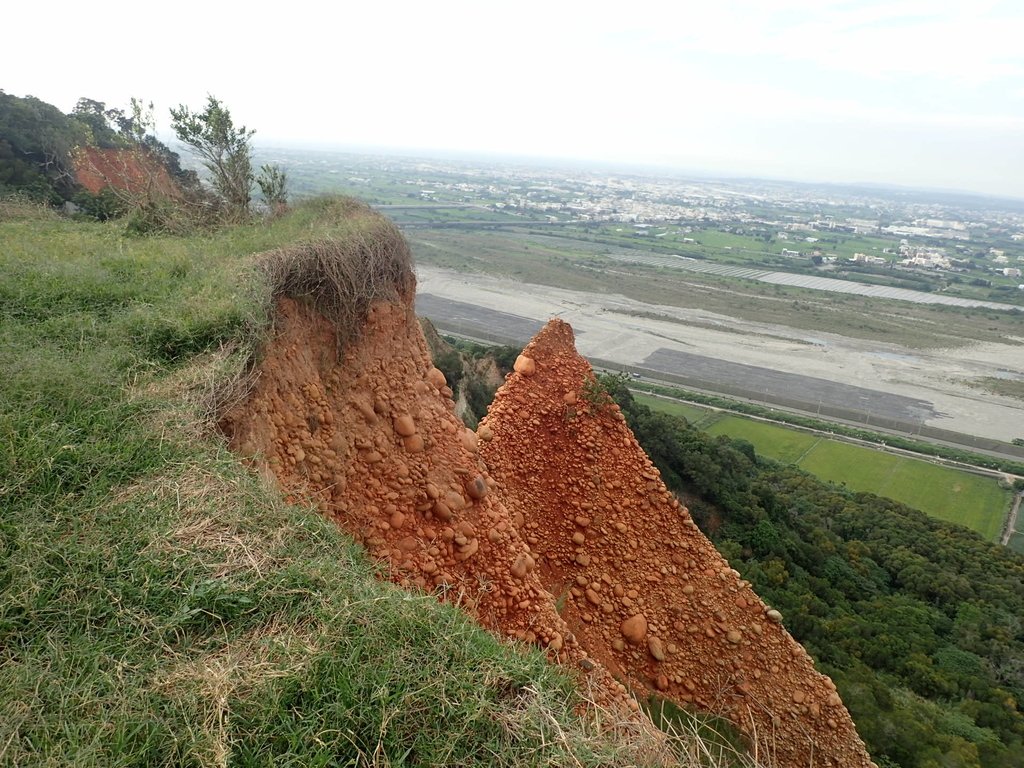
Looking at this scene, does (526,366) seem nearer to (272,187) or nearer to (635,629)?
(635,629)

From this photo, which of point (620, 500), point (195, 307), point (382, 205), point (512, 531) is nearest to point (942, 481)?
point (620, 500)

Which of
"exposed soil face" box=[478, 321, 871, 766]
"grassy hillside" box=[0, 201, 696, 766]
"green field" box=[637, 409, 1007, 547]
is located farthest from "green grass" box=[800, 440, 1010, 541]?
"grassy hillside" box=[0, 201, 696, 766]

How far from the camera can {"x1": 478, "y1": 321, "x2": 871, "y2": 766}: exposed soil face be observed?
24.2ft

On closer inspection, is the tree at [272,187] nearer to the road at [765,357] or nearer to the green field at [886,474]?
the road at [765,357]

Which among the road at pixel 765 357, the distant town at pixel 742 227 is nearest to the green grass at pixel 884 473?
the road at pixel 765 357

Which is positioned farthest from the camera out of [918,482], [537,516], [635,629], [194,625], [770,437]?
[770,437]

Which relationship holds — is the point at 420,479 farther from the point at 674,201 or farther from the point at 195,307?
the point at 674,201

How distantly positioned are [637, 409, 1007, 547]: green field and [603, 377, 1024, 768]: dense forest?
3.65m

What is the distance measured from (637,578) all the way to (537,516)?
1.61 metres

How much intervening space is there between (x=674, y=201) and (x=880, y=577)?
167 m

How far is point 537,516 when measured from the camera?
8555 mm

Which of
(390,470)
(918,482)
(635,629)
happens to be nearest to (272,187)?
(390,470)

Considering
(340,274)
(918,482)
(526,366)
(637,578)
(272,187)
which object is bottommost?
(918,482)

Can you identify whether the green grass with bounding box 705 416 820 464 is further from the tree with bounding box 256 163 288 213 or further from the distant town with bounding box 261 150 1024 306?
the distant town with bounding box 261 150 1024 306
